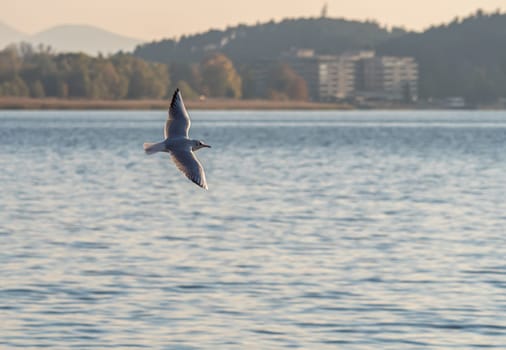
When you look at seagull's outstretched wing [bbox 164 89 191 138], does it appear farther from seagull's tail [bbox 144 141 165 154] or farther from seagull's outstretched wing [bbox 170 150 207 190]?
seagull's tail [bbox 144 141 165 154]

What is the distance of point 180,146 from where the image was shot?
61.0 ft

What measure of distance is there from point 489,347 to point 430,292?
15.9 ft

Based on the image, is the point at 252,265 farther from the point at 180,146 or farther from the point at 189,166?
the point at 189,166

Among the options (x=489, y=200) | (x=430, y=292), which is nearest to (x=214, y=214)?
(x=489, y=200)

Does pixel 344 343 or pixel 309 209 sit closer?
pixel 344 343

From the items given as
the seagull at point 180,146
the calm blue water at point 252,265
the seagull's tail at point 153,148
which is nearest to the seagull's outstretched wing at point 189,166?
the seagull at point 180,146

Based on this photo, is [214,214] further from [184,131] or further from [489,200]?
[184,131]

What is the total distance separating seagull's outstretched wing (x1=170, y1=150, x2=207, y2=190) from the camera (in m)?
17.5

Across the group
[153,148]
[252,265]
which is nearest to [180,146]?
[153,148]

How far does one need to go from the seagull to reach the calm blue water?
11.9ft

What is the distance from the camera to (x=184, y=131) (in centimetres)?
1909

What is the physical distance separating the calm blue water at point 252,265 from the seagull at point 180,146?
3624 millimetres

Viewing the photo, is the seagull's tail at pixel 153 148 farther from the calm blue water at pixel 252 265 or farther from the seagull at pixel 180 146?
the calm blue water at pixel 252 265

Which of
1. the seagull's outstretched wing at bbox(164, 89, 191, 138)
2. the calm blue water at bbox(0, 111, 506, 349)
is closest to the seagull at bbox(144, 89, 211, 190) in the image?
the seagull's outstretched wing at bbox(164, 89, 191, 138)
